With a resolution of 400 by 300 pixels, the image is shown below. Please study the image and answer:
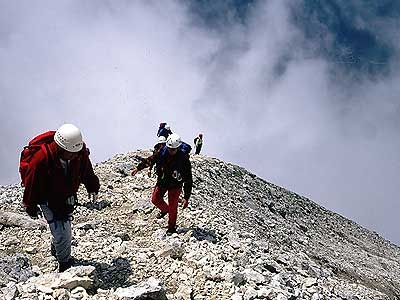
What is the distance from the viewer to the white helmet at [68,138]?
7633mm

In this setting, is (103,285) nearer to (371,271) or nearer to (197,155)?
(371,271)

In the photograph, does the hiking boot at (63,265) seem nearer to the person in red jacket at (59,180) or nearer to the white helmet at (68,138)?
the person in red jacket at (59,180)

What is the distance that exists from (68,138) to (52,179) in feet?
2.74

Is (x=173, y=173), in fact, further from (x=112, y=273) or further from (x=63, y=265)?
(x=63, y=265)

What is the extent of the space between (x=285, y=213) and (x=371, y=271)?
23.2 ft

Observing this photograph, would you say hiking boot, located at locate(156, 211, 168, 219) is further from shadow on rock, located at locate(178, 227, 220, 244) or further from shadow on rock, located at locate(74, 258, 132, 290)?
shadow on rock, located at locate(74, 258, 132, 290)

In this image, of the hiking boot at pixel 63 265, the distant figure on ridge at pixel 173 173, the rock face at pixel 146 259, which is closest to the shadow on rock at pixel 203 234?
the rock face at pixel 146 259

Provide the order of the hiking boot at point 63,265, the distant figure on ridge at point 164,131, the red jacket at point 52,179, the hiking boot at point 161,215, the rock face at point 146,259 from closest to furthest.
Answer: the rock face at point 146,259 < the red jacket at point 52,179 < the hiking boot at point 63,265 < the hiking boot at point 161,215 < the distant figure on ridge at point 164,131

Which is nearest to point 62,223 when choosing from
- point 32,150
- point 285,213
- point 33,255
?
point 32,150

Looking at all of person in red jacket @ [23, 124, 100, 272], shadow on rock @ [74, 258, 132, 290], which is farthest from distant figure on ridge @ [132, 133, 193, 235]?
person in red jacket @ [23, 124, 100, 272]

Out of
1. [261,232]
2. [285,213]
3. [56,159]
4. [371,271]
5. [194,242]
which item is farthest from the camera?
[285,213]

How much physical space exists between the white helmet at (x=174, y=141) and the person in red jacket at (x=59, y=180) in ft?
9.25

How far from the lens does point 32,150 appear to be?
807 centimetres

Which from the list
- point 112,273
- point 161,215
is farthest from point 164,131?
point 112,273
